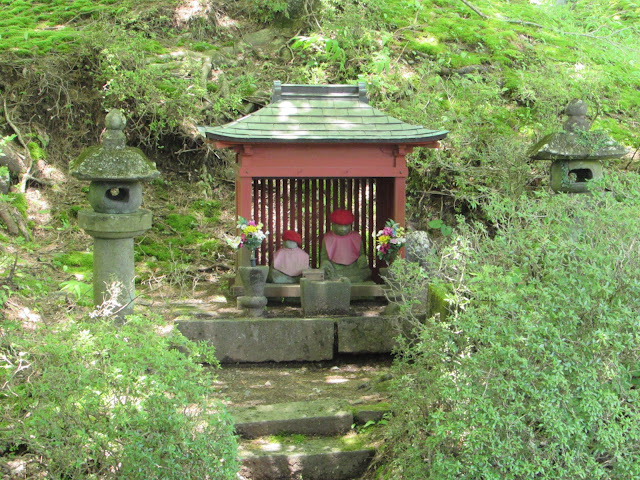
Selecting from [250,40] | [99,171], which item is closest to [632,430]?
[99,171]

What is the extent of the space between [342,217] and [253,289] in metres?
1.61

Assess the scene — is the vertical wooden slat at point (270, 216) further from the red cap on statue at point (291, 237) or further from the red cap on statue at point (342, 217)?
the red cap on statue at point (342, 217)

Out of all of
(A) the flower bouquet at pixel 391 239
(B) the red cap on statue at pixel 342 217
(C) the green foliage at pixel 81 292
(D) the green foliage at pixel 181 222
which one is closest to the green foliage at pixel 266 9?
(D) the green foliage at pixel 181 222

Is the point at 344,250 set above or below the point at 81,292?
above

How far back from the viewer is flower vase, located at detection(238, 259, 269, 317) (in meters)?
7.31

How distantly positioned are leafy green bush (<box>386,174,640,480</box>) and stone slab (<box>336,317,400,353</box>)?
280 cm

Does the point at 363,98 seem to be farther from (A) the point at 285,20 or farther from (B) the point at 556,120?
(A) the point at 285,20

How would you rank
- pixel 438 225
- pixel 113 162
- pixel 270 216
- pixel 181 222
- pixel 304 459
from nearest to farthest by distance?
1. pixel 304 459
2. pixel 113 162
3. pixel 270 216
4. pixel 438 225
5. pixel 181 222

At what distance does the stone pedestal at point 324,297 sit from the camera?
736 centimetres

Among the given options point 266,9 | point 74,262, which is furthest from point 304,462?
point 266,9

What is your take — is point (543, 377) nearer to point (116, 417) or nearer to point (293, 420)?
point (116, 417)

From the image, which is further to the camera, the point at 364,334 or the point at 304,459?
the point at 364,334

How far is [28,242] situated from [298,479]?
577 cm

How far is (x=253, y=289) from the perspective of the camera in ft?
24.0
